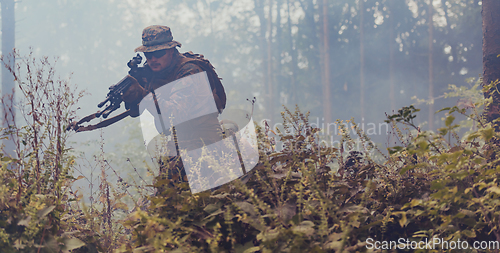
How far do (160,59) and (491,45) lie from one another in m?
4.16

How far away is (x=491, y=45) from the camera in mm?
3771

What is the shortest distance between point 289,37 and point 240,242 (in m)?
33.3

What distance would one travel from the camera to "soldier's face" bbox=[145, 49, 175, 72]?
10.7 feet

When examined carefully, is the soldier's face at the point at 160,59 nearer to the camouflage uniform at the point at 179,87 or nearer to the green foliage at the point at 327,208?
the camouflage uniform at the point at 179,87

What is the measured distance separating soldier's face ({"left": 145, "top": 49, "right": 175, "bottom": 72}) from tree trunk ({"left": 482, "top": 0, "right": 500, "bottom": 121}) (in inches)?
150

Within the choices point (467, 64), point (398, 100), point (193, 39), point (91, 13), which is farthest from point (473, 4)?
point (91, 13)

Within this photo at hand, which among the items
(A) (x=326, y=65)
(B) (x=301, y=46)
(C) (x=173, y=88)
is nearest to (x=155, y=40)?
(C) (x=173, y=88)

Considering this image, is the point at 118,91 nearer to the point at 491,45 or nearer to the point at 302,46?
the point at 491,45

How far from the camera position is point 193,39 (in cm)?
3497

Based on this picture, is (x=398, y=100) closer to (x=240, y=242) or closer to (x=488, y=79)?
(x=488, y=79)

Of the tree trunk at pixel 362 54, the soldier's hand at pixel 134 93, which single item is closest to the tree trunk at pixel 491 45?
the soldier's hand at pixel 134 93

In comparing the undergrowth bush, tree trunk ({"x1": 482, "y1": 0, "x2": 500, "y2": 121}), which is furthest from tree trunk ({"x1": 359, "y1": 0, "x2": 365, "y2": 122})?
the undergrowth bush

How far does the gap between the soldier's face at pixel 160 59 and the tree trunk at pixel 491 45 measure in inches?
150

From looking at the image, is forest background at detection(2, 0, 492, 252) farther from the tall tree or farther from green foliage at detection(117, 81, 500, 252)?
green foliage at detection(117, 81, 500, 252)
